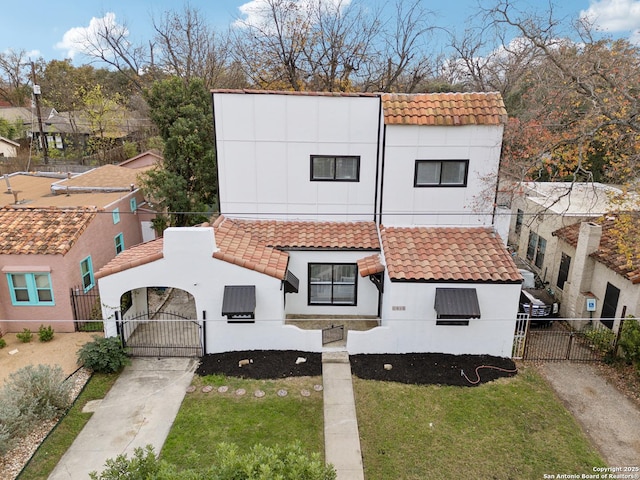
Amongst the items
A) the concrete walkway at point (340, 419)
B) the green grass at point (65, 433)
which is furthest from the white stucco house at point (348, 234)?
the green grass at point (65, 433)

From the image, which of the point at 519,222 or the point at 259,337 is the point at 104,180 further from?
the point at 519,222

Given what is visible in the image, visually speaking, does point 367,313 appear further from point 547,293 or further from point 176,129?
point 176,129

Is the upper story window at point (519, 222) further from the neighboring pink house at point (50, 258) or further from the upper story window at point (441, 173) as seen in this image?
the neighboring pink house at point (50, 258)

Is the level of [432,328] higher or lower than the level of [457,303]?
lower

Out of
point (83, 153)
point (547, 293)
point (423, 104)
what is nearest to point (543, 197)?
point (547, 293)

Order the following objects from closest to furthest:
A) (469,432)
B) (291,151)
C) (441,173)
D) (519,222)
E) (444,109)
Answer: (469,432)
(444,109)
(441,173)
(291,151)
(519,222)

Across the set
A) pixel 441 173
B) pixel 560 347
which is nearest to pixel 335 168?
pixel 441 173

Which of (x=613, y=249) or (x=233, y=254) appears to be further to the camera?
(x=613, y=249)

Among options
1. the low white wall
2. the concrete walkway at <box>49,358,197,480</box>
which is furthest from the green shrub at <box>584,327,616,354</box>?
the concrete walkway at <box>49,358,197,480</box>
